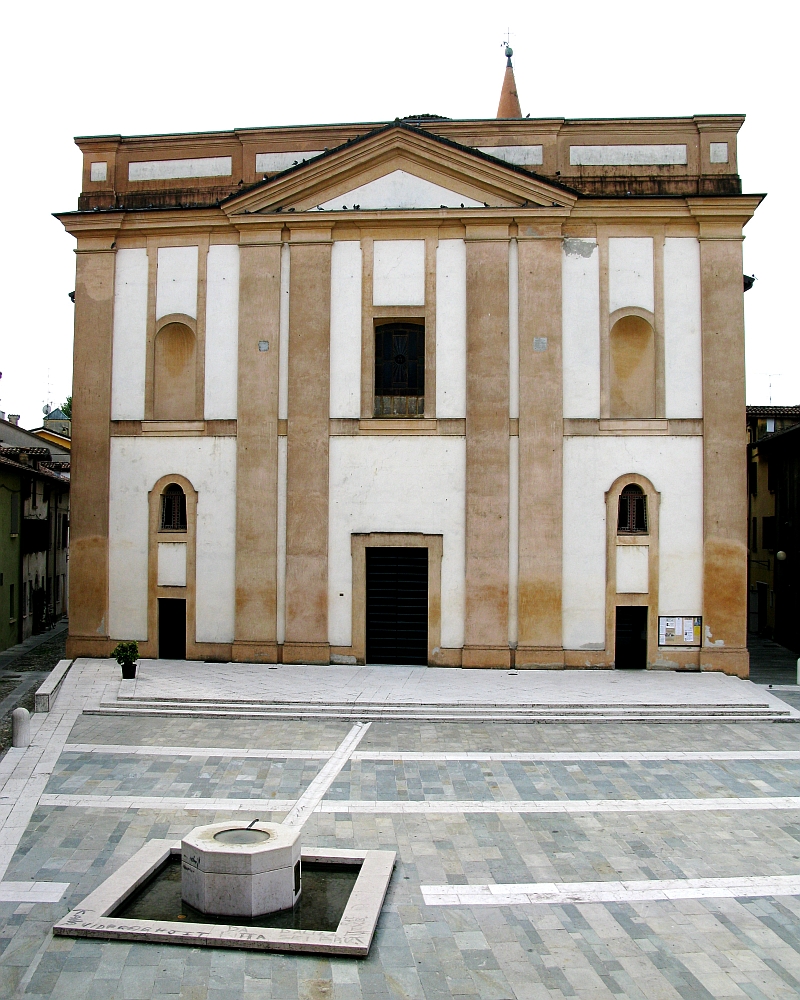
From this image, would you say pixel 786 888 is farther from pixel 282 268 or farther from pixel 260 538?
pixel 282 268

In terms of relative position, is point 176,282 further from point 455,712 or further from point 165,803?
point 165,803

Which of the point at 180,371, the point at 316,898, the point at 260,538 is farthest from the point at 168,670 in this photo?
the point at 316,898

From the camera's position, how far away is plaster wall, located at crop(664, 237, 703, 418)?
1870 cm

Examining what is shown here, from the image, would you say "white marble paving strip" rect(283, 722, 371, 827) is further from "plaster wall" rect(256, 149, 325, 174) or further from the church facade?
"plaster wall" rect(256, 149, 325, 174)

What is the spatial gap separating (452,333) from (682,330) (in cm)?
532

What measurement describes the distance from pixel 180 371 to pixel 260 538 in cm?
472

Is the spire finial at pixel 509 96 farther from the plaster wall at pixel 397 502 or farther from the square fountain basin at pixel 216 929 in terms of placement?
the square fountain basin at pixel 216 929

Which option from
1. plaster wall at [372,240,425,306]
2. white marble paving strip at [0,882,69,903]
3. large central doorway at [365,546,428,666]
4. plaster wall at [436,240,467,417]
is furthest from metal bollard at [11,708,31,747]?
plaster wall at [372,240,425,306]

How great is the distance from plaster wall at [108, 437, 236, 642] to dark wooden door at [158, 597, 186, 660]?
1.32 ft

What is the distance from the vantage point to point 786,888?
27.2 ft

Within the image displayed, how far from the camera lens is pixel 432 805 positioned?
1059 cm

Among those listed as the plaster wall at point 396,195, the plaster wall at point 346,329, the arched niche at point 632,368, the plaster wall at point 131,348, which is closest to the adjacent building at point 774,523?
the arched niche at point 632,368

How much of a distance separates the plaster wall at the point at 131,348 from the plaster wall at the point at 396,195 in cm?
487

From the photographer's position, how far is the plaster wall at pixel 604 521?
18516 mm
